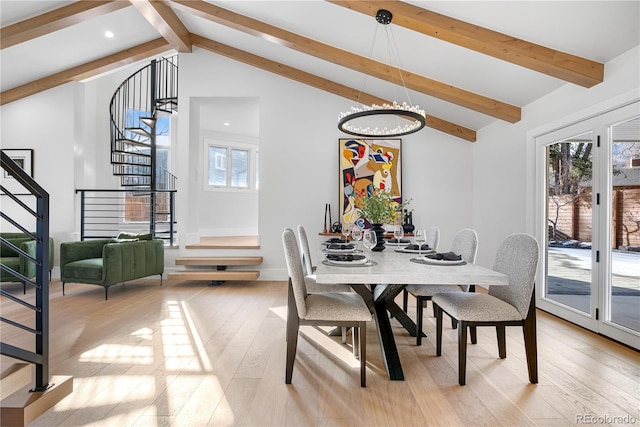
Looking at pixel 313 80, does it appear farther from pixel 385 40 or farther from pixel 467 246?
pixel 467 246

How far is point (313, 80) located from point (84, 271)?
411 centimetres

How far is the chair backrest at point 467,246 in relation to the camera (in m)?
2.87

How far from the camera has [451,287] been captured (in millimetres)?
2943

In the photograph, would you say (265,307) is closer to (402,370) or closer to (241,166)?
(402,370)

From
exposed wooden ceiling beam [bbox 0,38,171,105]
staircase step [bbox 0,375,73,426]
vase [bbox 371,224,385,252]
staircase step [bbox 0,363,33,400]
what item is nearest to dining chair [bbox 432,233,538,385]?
vase [bbox 371,224,385,252]

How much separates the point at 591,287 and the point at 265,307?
3204 mm

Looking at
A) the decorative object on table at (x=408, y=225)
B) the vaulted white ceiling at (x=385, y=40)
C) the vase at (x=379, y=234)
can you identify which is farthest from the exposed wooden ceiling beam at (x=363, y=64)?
the vase at (x=379, y=234)

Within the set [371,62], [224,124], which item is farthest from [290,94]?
[224,124]

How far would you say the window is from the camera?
304 inches

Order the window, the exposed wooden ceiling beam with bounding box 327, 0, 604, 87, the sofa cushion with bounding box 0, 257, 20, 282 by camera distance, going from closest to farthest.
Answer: the exposed wooden ceiling beam with bounding box 327, 0, 604, 87 → the sofa cushion with bounding box 0, 257, 20, 282 → the window

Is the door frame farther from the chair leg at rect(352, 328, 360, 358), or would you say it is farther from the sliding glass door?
the chair leg at rect(352, 328, 360, 358)

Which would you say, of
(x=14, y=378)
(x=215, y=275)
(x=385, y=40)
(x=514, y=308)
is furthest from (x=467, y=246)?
(x=215, y=275)

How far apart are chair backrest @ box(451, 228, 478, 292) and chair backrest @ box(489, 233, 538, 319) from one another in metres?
0.52

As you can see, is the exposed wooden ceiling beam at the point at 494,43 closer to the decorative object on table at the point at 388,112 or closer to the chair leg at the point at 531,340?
the decorative object on table at the point at 388,112
